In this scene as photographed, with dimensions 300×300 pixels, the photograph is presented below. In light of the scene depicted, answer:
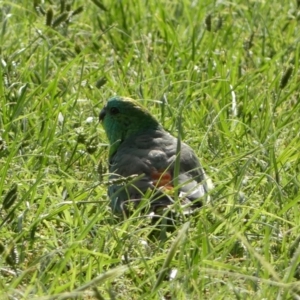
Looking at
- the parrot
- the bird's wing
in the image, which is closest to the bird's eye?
the parrot

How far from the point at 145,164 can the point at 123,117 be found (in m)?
0.59

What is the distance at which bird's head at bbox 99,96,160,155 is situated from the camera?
17.0 ft

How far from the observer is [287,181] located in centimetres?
468

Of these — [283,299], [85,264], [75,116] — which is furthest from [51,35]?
[283,299]

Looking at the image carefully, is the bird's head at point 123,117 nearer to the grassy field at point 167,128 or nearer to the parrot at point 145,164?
the parrot at point 145,164

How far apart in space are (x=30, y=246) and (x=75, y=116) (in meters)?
1.46

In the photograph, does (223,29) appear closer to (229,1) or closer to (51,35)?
(229,1)

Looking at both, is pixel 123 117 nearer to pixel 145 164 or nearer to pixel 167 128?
pixel 167 128

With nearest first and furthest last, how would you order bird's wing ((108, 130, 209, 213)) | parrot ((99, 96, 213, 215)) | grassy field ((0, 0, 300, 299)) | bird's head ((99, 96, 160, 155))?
1. grassy field ((0, 0, 300, 299))
2. parrot ((99, 96, 213, 215))
3. bird's wing ((108, 130, 209, 213))
4. bird's head ((99, 96, 160, 155))

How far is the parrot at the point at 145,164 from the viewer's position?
13.8 ft

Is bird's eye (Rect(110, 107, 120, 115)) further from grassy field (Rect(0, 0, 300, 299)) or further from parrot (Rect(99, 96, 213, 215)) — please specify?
grassy field (Rect(0, 0, 300, 299))

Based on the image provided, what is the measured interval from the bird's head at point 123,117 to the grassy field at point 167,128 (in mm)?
134

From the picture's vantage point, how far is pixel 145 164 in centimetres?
465

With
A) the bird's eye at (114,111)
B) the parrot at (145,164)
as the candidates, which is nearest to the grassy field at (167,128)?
the parrot at (145,164)
